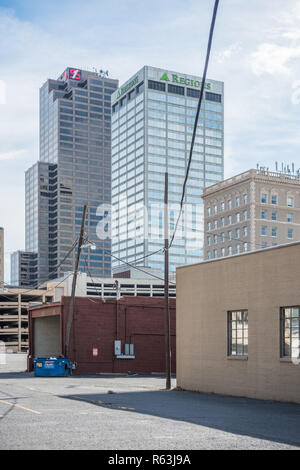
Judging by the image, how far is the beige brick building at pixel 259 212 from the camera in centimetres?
11044

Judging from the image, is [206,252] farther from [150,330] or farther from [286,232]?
[150,330]

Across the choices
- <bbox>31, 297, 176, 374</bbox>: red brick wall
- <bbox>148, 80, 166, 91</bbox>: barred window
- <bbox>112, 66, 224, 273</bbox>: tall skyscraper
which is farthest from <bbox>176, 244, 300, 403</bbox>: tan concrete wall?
<bbox>148, 80, 166, 91</bbox>: barred window

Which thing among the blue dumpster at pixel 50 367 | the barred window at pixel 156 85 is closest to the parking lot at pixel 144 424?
the blue dumpster at pixel 50 367

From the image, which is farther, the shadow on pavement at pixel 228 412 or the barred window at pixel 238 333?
the barred window at pixel 238 333

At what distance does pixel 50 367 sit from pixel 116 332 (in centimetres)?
689

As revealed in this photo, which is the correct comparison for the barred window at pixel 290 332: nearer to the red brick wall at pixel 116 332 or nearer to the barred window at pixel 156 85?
the red brick wall at pixel 116 332

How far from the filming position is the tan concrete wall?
2139 cm

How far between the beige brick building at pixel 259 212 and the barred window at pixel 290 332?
8722cm

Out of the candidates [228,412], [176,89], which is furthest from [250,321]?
[176,89]

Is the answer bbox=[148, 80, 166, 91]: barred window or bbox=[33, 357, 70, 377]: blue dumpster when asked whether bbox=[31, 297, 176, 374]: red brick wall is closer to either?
bbox=[33, 357, 70, 377]: blue dumpster

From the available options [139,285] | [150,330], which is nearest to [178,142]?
[139,285]

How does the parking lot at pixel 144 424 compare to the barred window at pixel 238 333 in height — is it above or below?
below

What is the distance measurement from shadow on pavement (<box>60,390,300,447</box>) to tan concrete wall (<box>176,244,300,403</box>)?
0.96 meters

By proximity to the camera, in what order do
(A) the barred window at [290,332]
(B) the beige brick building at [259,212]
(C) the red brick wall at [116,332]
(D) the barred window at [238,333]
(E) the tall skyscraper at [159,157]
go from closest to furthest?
1. (A) the barred window at [290,332]
2. (D) the barred window at [238,333]
3. (C) the red brick wall at [116,332]
4. (B) the beige brick building at [259,212]
5. (E) the tall skyscraper at [159,157]
